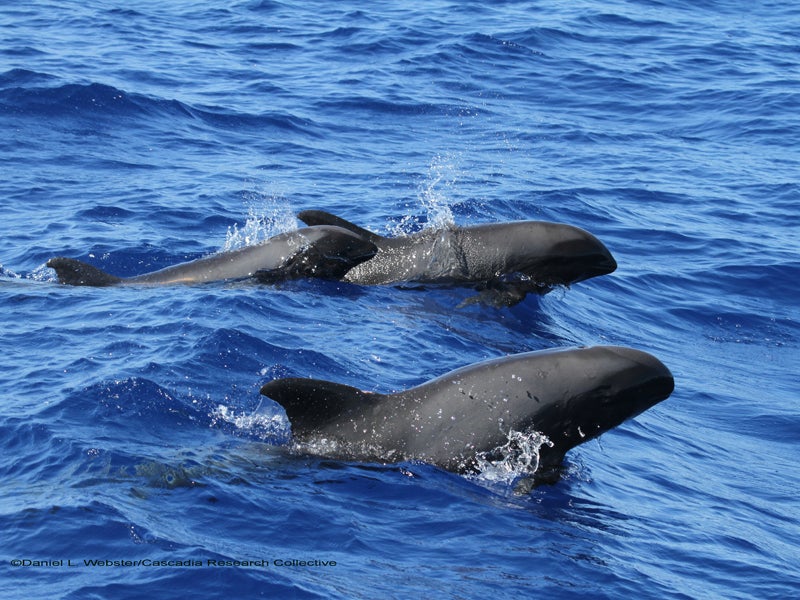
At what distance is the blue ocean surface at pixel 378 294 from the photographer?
8773mm

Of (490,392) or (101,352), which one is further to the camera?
(101,352)

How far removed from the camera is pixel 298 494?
9.25 meters

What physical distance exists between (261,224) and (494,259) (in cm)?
405

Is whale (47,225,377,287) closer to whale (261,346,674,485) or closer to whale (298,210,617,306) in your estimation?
whale (298,210,617,306)

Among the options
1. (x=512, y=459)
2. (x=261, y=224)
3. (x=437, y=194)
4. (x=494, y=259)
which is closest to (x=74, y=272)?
(x=261, y=224)

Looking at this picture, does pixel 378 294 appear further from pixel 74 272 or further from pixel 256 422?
pixel 256 422

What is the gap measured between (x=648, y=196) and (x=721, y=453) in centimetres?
1051

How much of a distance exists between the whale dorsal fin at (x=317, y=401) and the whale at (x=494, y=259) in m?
6.10

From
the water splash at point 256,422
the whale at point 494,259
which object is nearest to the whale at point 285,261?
the whale at point 494,259

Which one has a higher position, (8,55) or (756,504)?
(8,55)

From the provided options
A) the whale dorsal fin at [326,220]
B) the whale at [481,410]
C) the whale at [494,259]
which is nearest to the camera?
the whale at [481,410]

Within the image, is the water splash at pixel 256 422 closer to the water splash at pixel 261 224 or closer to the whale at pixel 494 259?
the whale at pixel 494 259

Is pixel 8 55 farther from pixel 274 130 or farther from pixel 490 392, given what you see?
pixel 490 392

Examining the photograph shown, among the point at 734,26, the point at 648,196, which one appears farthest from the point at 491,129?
the point at 734,26
